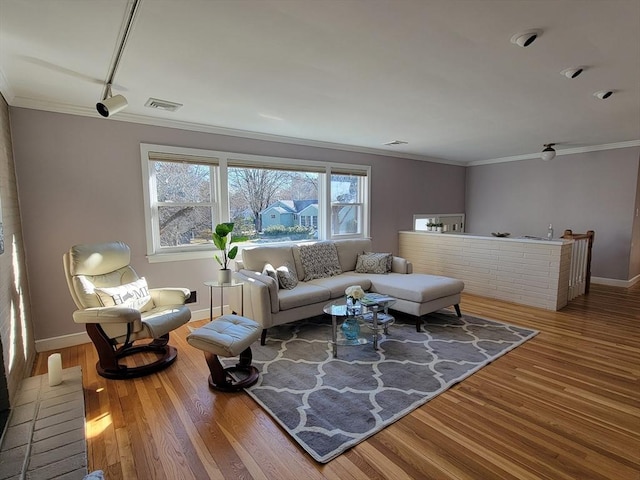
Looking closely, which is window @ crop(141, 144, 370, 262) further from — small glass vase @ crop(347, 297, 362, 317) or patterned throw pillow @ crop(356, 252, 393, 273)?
small glass vase @ crop(347, 297, 362, 317)

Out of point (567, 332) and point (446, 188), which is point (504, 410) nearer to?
point (567, 332)

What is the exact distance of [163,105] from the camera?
3035mm

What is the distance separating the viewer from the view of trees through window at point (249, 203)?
3.71 meters

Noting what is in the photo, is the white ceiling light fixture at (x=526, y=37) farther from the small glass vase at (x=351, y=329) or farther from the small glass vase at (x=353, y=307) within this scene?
the small glass vase at (x=351, y=329)

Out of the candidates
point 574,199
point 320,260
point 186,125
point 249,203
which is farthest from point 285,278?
point 574,199

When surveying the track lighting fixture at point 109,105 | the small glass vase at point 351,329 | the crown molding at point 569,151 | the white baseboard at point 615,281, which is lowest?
the white baseboard at point 615,281

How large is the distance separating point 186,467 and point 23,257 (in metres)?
2.50

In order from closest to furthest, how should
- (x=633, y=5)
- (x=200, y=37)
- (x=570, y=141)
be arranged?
1. (x=633, y=5)
2. (x=200, y=37)
3. (x=570, y=141)

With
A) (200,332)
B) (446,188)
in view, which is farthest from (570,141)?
(200,332)

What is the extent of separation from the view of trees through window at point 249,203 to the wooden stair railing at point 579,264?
3.07 m

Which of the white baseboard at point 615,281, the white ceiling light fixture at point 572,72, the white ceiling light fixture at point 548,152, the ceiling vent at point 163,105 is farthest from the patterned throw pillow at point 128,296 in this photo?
the white baseboard at point 615,281

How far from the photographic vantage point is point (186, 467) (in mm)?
1705

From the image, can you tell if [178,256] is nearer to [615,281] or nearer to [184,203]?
[184,203]

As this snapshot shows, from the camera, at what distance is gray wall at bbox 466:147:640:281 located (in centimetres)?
523
